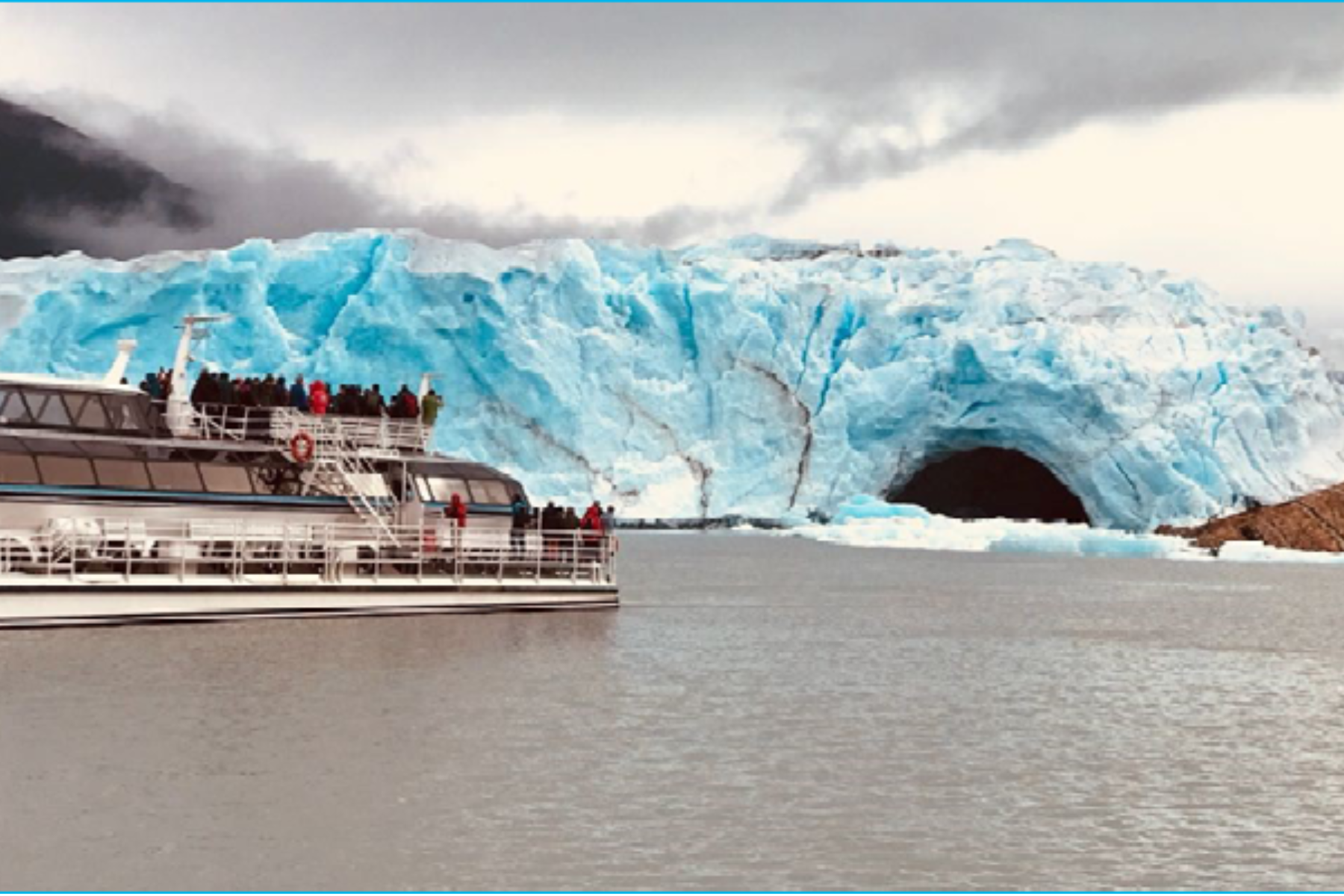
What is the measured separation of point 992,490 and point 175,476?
216ft

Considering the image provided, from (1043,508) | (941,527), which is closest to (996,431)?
(941,527)

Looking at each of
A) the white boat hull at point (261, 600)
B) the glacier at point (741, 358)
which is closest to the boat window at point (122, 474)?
the white boat hull at point (261, 600)

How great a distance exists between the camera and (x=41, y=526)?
24891 mm

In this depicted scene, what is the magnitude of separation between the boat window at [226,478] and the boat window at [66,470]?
6.12 feet

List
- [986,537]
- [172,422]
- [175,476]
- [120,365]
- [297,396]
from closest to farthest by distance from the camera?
1. [175,476]
2. [172,422]
3. [120,365]
4. [297,396]
5. [986,537]

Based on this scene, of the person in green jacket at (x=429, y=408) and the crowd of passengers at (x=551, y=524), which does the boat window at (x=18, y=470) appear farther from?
the person in green jacket at (x=429, y=408)

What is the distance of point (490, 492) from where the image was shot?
30.8 meters

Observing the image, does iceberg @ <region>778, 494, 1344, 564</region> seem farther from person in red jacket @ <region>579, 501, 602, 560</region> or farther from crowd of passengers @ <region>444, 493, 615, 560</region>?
person in red jacket @ <region>579, 501, 602, 560</region>

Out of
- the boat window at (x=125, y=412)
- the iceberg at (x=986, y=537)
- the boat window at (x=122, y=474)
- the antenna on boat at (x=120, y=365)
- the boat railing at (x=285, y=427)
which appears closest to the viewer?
the boat window at (x=122, y=474)

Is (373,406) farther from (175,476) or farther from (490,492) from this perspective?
(175,476)

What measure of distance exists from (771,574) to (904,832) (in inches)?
1373

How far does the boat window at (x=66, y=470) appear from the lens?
2517 centimetres

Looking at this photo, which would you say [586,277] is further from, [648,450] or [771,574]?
[771,574]

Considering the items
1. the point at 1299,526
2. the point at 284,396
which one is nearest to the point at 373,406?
the point at 284,396
